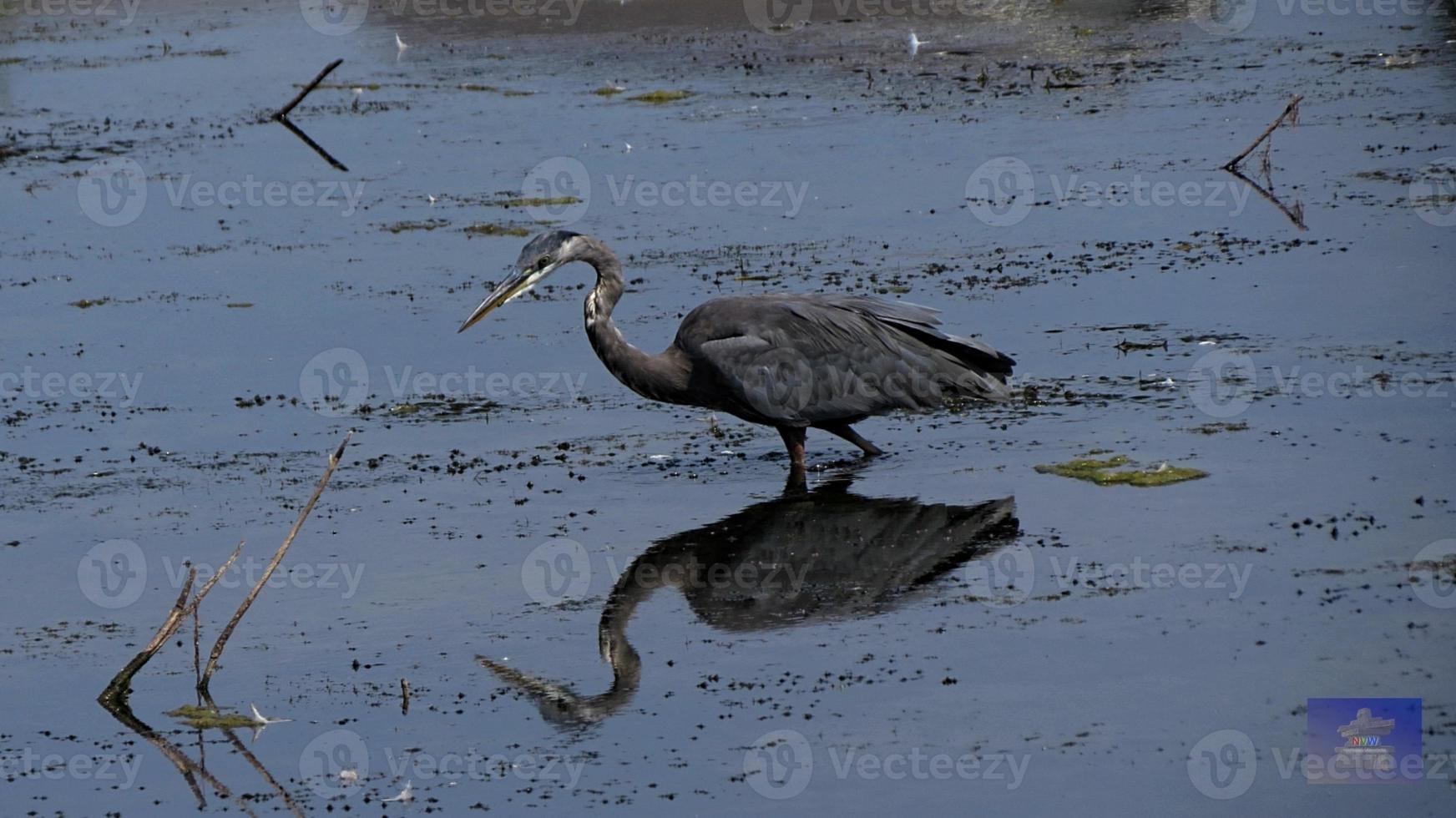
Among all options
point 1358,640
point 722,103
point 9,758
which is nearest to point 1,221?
point 722,103

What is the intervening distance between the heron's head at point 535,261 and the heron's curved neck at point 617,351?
0.17 metres

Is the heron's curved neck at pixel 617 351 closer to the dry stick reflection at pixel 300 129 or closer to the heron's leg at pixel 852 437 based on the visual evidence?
the heron's leg at pixel 852 437

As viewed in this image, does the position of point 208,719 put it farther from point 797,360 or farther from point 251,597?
point 797,360

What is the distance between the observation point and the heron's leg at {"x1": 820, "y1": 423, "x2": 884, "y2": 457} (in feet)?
42.9

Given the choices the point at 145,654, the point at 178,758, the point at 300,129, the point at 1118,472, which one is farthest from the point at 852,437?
the point at 300,129

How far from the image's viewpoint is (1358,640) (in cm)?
920

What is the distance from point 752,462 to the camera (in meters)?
13.4

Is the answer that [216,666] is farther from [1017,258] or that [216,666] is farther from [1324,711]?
[1017,258]

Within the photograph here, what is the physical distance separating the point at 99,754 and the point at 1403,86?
19510 mm

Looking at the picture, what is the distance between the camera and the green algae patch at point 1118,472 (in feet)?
39.1

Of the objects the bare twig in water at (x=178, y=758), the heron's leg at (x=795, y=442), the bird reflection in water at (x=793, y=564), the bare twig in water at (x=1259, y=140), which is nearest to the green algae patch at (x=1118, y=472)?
the bird reflection in water at (x=793, y=564)

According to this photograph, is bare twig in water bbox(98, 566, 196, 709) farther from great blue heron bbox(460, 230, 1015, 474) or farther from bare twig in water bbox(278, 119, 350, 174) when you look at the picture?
bare twig in water bbox(278, 119, 350, 174)

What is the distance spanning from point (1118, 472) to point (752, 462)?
2.52 meters

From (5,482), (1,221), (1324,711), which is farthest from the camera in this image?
(1,221)
